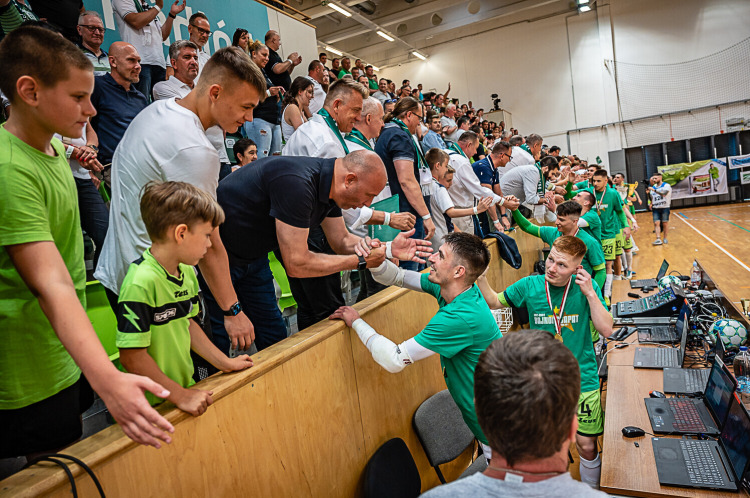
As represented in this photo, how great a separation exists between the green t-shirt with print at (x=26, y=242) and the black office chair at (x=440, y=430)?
1.88m

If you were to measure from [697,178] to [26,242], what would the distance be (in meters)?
21.3

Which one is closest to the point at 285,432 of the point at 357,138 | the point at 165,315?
the point at 165,315

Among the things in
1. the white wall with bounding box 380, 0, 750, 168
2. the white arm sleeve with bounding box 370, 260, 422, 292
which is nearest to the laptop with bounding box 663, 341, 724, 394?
the white arm sleeve with bounding box 370, 260, 422, 292

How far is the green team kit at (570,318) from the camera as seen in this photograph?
9.71 feet

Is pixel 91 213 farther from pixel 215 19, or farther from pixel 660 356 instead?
pixel 215 19

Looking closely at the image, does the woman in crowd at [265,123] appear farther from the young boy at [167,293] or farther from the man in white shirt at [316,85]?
the young boy at [167,293]

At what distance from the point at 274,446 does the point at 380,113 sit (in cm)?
278

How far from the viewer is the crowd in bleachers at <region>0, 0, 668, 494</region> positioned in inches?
50.1

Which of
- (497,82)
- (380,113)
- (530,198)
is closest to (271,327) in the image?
(380,113)

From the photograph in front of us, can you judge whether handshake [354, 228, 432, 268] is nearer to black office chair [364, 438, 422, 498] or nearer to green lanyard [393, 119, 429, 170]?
black office chair [364, 438, 422, 498]

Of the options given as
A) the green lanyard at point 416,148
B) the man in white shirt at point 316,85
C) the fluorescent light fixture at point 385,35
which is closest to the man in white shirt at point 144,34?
the green lanyard at point 416,148

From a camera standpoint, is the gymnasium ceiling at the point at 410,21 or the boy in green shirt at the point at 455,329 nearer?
the boy in green shirt at the point at 455,329

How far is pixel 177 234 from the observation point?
1.56 m

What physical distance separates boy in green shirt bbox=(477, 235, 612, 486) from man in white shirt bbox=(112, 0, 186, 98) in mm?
3635
